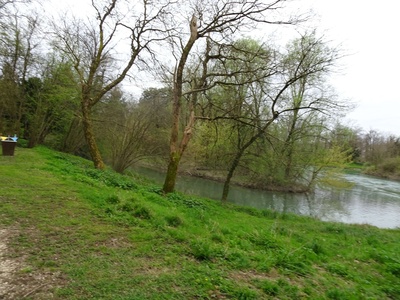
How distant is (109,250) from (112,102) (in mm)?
17621

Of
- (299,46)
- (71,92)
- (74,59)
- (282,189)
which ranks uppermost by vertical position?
(299,46)

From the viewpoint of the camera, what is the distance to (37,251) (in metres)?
3.30

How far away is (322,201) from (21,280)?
73.5ft

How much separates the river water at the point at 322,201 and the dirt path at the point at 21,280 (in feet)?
44.9

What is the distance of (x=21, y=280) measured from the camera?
2.64 m

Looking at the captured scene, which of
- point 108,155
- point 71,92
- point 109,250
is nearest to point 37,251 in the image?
point 109,250

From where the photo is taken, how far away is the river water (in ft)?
54.6

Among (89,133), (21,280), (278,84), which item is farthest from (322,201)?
(21,280)

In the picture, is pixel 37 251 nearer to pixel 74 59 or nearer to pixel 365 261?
pixel 365 261

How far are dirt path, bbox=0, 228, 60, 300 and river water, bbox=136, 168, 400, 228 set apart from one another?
13.7 metres

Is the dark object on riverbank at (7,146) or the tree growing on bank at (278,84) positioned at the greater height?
the tree growing on bank at (278,84)

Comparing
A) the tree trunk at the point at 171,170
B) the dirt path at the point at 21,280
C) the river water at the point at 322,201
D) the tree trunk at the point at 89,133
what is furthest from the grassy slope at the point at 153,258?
the river water at the point at 322,201

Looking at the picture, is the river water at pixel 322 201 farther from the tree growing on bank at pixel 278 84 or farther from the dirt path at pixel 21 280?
the dirt path at pixel 21 280

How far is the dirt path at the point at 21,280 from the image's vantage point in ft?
7.97
